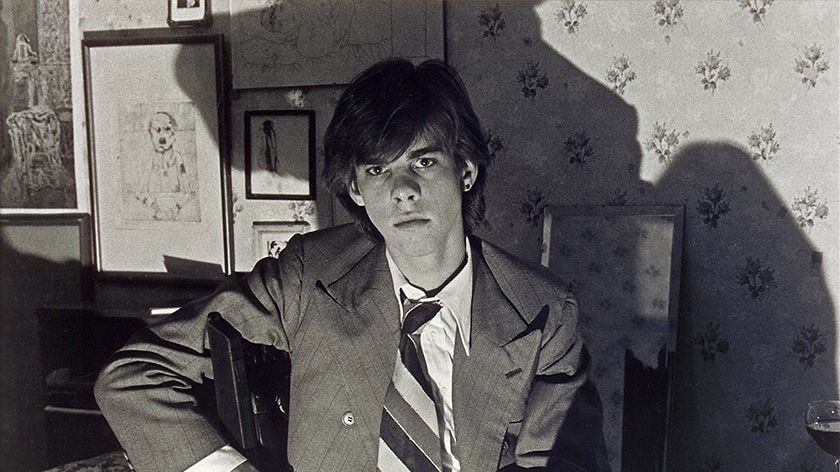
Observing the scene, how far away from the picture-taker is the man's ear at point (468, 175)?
1.46 meters

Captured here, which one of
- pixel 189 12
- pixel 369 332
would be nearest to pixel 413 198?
pixel 369 332

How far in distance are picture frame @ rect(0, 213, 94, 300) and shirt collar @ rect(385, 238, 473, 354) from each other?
1294 mm

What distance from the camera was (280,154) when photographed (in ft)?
6.97

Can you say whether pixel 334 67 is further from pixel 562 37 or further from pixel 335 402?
pixel 335 402

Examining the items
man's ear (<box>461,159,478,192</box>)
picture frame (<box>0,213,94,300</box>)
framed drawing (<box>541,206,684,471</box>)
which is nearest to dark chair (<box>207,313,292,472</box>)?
man's ear (<box>461,159,478,192</box>)

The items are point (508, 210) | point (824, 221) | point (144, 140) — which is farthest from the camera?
point (144, 140)

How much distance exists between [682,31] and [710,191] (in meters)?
0.36

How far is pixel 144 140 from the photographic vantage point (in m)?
2.26

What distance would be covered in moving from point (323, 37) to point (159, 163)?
61cm

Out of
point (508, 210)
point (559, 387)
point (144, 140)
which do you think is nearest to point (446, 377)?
point (559, 387)

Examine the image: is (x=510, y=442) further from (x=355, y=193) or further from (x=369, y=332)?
(x=355, y=193)

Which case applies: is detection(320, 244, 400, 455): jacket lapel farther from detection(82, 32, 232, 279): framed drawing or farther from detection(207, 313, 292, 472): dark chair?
detection(82, 32, 232, 279): framed drawing

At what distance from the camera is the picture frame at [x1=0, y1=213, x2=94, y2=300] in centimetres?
226

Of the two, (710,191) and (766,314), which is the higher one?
(710,191)
